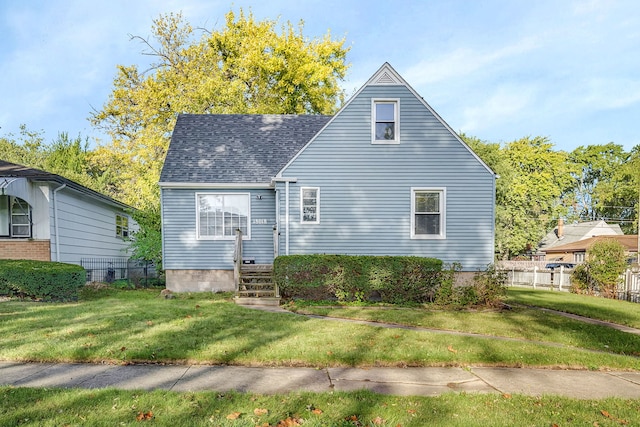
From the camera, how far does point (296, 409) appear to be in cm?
347

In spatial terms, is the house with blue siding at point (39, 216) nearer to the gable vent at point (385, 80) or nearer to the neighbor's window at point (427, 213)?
the gable vent at point (385, 80)

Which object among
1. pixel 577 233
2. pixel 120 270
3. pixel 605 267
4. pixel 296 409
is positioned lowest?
pixel 577 233

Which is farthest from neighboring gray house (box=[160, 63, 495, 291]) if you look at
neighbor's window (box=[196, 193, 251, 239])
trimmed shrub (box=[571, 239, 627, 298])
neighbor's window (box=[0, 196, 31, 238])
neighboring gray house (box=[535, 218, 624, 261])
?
neighboring gray house (box=[535, 218, 624, 261])

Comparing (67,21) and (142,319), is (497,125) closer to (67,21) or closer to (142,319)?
(67,21)

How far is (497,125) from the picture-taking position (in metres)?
42.7

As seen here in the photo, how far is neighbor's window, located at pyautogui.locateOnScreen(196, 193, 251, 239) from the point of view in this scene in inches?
517

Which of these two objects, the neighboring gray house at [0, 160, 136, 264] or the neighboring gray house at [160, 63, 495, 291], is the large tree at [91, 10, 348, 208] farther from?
the neighboring gray house at [160, 63, 495, 291]

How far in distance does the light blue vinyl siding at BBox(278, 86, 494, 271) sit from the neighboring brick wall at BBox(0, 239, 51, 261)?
811 centimetres

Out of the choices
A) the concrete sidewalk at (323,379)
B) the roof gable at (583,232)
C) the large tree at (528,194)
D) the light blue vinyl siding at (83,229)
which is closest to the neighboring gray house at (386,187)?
the light blue vinyl siding at (83,229)

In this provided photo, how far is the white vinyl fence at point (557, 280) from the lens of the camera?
14641mm

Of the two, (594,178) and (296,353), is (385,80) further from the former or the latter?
(594,178)

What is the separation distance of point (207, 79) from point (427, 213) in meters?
16.6

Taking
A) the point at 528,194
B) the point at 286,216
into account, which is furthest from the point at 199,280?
the point at 528,194

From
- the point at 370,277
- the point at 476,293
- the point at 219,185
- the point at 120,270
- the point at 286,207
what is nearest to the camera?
the point at 476,293
